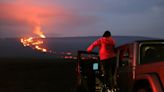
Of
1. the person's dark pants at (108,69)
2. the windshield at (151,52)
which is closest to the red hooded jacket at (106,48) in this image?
the person's dark pants at (108,69)

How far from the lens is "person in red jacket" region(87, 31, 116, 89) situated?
53.8 ft

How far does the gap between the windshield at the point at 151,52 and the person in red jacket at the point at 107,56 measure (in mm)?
2453

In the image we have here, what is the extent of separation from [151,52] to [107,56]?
10.1 feet

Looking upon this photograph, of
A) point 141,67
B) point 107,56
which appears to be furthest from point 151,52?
point 107,56

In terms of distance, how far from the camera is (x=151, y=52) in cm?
1364

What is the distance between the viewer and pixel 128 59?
1422cm

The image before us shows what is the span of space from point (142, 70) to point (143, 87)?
37 cm

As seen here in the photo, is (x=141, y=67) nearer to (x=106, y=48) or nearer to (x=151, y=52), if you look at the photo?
(x=151, y=52)

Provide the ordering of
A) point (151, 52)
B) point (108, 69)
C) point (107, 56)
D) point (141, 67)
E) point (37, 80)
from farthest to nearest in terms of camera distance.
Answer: point (37, 80) → point (107, 56) → point (108, 69) → point (151, 52) → point (141, 67)

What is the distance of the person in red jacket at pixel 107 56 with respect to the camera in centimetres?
1639

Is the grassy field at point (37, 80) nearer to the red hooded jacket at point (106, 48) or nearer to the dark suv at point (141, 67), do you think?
the red hooded jacket at point (106, 48)

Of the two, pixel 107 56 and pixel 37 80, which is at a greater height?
pixel 107 56

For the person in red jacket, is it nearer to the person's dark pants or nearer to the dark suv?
the person's dark pants

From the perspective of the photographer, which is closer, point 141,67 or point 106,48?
point 141,67
